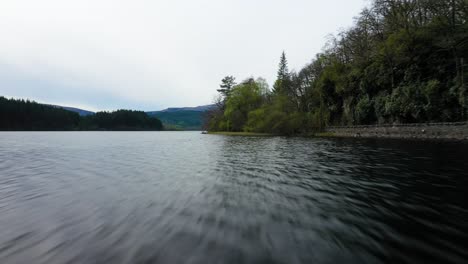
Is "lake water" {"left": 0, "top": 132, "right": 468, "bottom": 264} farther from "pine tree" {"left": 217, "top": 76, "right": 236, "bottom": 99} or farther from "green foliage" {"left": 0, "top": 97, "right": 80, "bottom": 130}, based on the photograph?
"green foliage" {"left": 0, "top": 97, "right": 80, "bottom": 130}

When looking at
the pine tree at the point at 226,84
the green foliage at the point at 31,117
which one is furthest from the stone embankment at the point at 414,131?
the green foliage at the point at 31,117

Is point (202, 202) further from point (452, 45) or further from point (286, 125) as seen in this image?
point (286, 125)

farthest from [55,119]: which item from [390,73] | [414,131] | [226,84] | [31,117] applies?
[414,131]

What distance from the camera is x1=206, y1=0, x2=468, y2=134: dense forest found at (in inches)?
1126

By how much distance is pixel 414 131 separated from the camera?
31375mm

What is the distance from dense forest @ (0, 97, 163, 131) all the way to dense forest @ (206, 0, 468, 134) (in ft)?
478

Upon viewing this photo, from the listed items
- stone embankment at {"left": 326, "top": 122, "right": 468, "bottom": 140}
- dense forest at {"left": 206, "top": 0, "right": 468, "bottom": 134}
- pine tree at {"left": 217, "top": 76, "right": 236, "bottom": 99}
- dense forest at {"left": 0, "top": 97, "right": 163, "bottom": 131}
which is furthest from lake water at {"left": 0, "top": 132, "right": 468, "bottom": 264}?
dense forest at {"left": 0, "top": 97, "right": 163, "bottom": 131}

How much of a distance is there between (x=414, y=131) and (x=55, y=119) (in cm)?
18115

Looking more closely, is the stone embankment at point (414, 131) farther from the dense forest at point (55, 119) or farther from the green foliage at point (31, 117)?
the dense forest at point (55, 119)

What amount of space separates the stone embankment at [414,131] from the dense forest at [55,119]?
554ft

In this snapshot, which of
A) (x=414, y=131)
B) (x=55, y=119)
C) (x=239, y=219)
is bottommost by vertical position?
(x=239, y=219)

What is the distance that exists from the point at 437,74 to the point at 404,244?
38913 millimetres

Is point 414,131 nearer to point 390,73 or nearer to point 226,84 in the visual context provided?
point 390,73

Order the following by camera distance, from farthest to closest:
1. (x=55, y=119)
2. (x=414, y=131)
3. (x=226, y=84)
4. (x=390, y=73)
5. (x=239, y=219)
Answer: (x=55, y=119)
(x=226, y=84)
(x=390, y=73)
(x=414, y=131)
(x=239, y=219)
